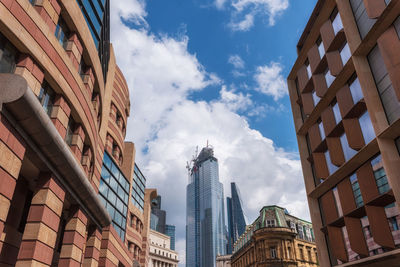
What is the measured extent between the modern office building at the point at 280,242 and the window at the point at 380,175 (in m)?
35.1

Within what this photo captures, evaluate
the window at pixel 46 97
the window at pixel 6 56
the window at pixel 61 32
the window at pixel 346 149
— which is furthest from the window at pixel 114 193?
the window at pixel 346 149

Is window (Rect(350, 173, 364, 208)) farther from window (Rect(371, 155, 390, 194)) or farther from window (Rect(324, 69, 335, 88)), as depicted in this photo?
window (Rect(324, 69, 335, 88))

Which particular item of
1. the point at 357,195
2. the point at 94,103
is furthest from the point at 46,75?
the point at 357,195

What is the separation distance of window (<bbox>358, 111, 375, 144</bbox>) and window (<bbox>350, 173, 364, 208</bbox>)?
10.0 ft

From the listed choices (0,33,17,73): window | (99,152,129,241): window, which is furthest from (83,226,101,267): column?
(0,33,17,73): window

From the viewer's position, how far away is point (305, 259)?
174 ft

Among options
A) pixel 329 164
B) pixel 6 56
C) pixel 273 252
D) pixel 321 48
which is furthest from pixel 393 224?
pixel 273 252

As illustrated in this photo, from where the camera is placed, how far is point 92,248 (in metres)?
22.1

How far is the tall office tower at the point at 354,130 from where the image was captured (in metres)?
17.8

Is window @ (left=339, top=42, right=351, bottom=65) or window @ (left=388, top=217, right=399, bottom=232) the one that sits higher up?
window @ (left=339, top=42, right=351, bottom=65)

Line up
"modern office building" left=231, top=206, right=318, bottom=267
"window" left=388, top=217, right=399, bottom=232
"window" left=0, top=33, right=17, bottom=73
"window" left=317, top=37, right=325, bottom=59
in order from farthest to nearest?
"modern office building" left=231, top=206, right=318, bottom=267 < "window" left=317, top=37, right=325, bottom=59 < "window" left=388, top=217, right=399, bottom=232 < "window" left=0, top=33, right=17, bottom=73

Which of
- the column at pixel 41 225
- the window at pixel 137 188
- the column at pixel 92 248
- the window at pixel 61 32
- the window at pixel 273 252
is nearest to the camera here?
the column at pixel 41 225

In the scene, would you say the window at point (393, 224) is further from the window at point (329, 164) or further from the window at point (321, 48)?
the window at point (321, 48)

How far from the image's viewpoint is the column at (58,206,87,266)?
17.8 metres
